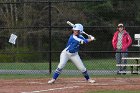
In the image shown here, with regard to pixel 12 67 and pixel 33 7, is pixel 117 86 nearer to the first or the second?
pixel 12 67

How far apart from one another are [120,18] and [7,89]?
12.4 metres

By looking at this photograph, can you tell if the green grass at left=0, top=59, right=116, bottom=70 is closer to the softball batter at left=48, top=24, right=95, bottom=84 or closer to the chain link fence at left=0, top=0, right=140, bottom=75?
the chain link fence at left=0, top=0, right=140, bottom=75

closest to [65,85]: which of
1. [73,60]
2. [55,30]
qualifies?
[73,60]

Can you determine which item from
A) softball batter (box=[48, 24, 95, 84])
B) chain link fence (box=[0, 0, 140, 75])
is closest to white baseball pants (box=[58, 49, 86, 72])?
softball batter (box=[48, 24, 95, 84])

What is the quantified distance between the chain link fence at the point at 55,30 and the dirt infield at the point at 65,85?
16.9 feet

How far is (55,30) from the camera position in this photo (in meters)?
23.4

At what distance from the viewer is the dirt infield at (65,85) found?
12868mm

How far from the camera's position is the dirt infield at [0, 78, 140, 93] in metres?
12.9

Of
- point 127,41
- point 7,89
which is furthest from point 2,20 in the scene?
point 7,89

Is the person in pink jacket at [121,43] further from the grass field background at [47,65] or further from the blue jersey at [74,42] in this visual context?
the blue jersey at [74,42]

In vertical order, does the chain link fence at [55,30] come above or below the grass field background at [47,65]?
above

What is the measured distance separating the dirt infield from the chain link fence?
16.9ft

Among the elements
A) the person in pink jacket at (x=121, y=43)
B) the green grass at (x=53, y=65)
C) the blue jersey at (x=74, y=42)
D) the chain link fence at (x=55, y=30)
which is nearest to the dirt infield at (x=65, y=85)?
the blue jersey at (x=74, y=42)

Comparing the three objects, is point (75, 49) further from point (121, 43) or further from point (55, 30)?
point (55, 30)
